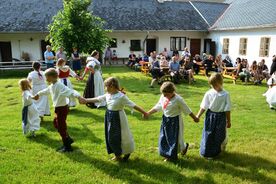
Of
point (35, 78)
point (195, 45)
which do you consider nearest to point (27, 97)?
point (35, 78)

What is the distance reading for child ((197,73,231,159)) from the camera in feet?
16.5

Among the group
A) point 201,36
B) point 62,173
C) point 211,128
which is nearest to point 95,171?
point 62,173

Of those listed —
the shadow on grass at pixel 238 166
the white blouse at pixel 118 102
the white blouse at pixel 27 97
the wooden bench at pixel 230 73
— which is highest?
the white blouse at pixel 118 102

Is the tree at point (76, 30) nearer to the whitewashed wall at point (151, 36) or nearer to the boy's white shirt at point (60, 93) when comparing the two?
the whitewashed wall at point (151, 36)

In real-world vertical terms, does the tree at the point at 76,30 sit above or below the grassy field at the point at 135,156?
above

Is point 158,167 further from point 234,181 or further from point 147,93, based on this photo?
point 147,93

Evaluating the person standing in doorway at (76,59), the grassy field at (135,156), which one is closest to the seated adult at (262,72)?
the grassy field at (135,156)

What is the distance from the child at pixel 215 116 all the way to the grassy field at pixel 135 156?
27 centimetres

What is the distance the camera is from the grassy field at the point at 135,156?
4660 mm

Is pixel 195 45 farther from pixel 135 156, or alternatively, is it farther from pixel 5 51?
pixel 135 156

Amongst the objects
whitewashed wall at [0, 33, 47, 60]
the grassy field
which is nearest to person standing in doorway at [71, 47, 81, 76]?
the grassy field

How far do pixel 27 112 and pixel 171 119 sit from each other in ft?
11.0

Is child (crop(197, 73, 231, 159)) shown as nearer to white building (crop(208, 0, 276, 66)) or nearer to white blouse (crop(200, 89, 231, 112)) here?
white blouse (crop(200, 89, 231, 112))

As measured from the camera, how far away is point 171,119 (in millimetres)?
4980
